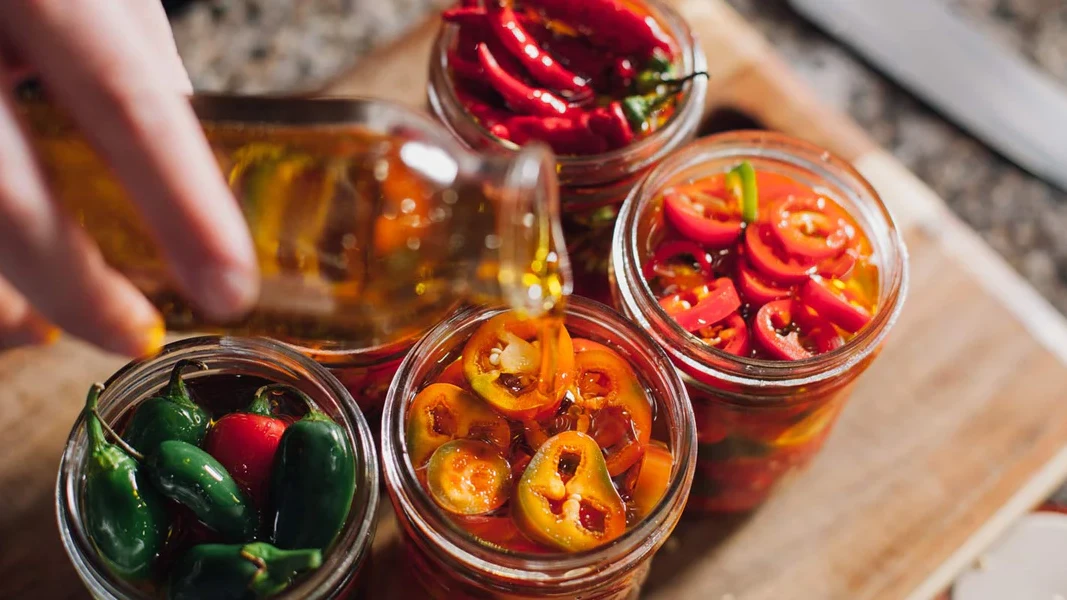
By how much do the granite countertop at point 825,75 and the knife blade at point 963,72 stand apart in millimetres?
30

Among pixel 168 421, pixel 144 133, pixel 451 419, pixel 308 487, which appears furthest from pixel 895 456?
pixel 144 133

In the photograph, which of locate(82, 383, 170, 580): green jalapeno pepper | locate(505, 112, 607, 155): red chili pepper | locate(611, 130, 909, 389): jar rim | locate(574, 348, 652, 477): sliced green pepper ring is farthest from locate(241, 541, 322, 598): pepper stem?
locate(505, 112, 607, 155): red chili pepper

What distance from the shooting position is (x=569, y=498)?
994mm

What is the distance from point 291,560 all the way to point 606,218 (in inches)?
23.6

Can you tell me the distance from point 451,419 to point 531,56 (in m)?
0.47

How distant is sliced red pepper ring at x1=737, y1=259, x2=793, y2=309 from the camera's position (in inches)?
46.2

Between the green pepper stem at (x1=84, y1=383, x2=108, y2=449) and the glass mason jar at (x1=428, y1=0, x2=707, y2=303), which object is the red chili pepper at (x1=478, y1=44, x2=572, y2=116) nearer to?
the glass mason jar at (x1=428, y1=0, x2=707, y2=303)

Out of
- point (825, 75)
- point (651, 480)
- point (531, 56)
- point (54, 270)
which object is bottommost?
point (825, 75)

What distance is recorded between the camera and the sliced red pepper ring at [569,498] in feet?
3.20

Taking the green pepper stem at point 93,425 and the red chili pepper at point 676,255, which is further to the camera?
the red chili pepper at point 676,255

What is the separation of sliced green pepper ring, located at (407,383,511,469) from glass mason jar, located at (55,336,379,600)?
0.18 ft

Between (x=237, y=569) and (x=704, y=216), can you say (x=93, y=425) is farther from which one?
(x=704, y=216)

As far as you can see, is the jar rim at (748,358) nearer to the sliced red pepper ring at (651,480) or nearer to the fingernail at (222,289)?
the sliced red pepper ring at (651,480)

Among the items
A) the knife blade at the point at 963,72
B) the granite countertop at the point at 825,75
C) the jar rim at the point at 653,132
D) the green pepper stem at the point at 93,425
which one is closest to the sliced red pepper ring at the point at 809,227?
the jar rim at the point at 653,132
